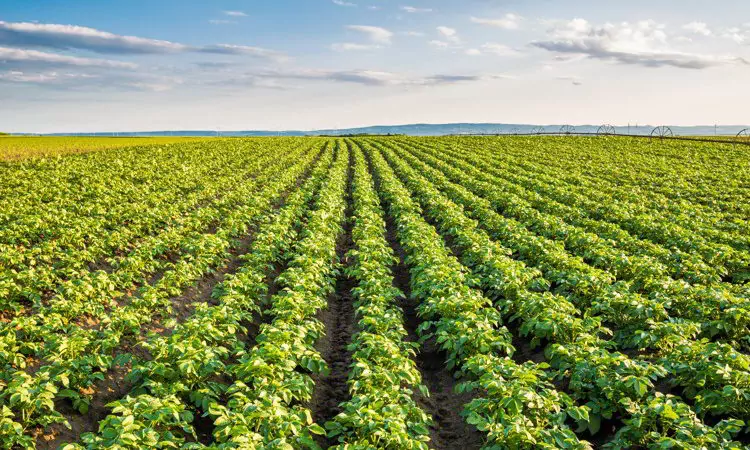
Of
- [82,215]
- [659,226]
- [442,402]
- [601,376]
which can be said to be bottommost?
[442,402]

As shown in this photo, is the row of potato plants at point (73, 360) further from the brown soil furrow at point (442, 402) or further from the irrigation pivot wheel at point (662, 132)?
the irrigation pivot wheel at point (662, 132)

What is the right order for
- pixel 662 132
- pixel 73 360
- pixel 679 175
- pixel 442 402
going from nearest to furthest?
1. pixel 73 360
2. pixel 442 402
3. pixel 679 175
4. pixel 662 132

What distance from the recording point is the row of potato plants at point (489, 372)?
507 cm

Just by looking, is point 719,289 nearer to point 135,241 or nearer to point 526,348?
point 526,348

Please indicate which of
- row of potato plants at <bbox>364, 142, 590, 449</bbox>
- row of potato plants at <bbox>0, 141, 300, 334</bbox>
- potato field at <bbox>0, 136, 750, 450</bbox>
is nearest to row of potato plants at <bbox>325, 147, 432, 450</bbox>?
potato field at <bbox>0, 136, 750, 450</bbox>

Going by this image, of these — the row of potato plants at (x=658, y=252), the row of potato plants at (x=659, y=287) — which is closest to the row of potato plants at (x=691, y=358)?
the row of potato plants at (x=659, y=287)

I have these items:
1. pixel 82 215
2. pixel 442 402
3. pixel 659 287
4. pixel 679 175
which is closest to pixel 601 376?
pixel 442 402

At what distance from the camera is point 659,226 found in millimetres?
14609

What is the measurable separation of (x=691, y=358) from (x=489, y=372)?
279cm

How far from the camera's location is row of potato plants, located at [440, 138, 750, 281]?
11.4m

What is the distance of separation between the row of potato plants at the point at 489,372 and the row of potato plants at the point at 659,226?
6283mm

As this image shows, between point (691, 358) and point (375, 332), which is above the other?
point (691, 358)

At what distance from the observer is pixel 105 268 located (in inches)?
502

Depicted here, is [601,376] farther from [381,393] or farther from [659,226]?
[659,226]
